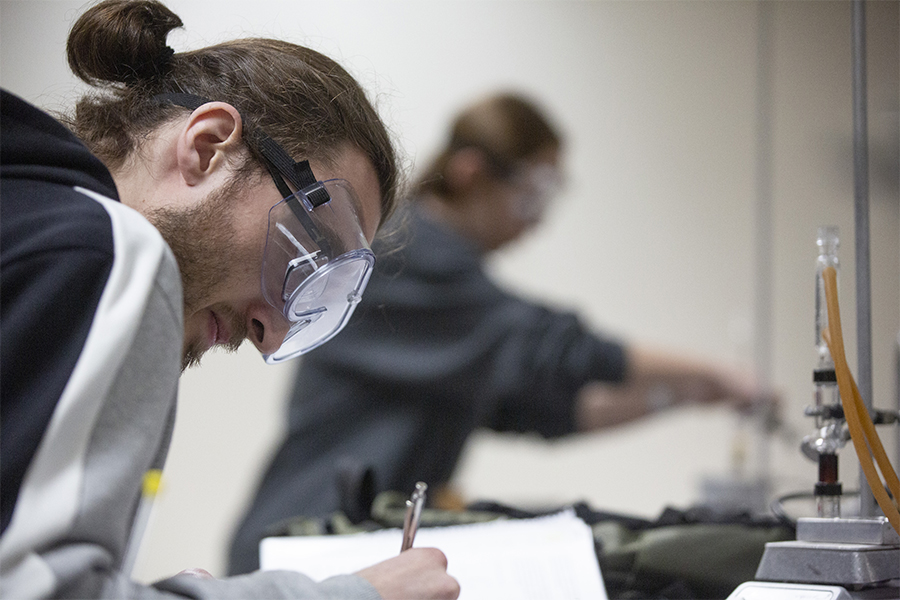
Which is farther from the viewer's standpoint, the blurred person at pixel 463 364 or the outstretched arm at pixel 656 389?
the outstretched arm at pixel 656 389

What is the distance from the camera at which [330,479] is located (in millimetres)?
1997

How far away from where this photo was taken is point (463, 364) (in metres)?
2.27

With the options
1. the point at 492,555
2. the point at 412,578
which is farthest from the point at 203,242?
the point at 492,555

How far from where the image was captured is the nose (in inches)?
30.9

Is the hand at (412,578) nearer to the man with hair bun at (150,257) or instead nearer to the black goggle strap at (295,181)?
the man with hair bun at (150,257)

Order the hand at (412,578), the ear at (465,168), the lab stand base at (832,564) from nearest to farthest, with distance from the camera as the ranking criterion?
the hand at (412,578)
the lab stand base at (832,564)
the ear at (465,168)

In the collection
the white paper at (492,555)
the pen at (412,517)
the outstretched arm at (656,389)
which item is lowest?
the outstretched arm at (656,389)

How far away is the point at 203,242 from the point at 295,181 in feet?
0.34

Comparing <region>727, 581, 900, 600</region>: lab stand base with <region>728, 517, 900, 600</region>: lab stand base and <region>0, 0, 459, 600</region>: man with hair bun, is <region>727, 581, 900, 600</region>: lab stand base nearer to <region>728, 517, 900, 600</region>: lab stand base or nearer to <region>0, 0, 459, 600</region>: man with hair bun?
<region>728, 517, 900, 600</region>: lab stand base

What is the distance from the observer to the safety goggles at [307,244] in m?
0.75

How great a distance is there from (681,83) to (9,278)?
262 cm

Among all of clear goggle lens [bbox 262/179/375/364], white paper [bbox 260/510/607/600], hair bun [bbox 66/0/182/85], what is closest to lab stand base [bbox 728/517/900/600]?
white paper [bbox 260/510/607/600]

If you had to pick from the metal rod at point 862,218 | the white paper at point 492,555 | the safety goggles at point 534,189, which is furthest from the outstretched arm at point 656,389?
the metal rod at point 862,218

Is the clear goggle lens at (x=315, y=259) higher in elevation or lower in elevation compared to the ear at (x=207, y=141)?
lower
